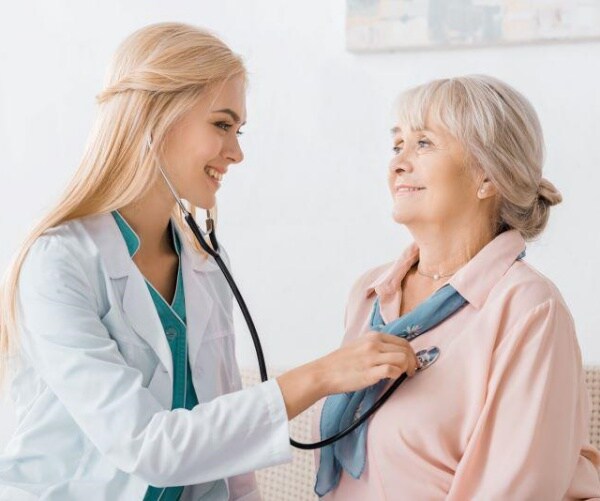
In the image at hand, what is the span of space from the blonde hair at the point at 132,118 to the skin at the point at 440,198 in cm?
33

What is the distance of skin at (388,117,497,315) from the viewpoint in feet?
5.48

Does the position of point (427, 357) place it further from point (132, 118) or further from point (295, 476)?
point (295, 476)

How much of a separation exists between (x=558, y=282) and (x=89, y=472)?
125 centimetres

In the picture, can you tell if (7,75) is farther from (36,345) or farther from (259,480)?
(36,345)

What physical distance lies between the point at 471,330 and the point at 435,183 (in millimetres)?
242

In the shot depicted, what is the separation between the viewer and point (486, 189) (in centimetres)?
167

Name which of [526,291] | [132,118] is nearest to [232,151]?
[132,118]

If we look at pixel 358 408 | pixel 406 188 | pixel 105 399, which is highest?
pixel 406 188

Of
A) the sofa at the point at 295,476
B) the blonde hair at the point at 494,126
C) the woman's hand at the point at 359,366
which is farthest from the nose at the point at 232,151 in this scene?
the sofa at the point at 295,476

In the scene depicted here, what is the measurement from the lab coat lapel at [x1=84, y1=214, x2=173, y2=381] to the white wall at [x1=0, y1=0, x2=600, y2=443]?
1039mm

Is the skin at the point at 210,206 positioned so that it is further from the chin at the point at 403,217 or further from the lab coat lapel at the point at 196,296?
the chin at the point at 403,217

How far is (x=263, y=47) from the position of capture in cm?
264

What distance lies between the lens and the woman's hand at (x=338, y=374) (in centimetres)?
148

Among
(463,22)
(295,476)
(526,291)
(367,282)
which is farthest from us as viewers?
(463,22)
